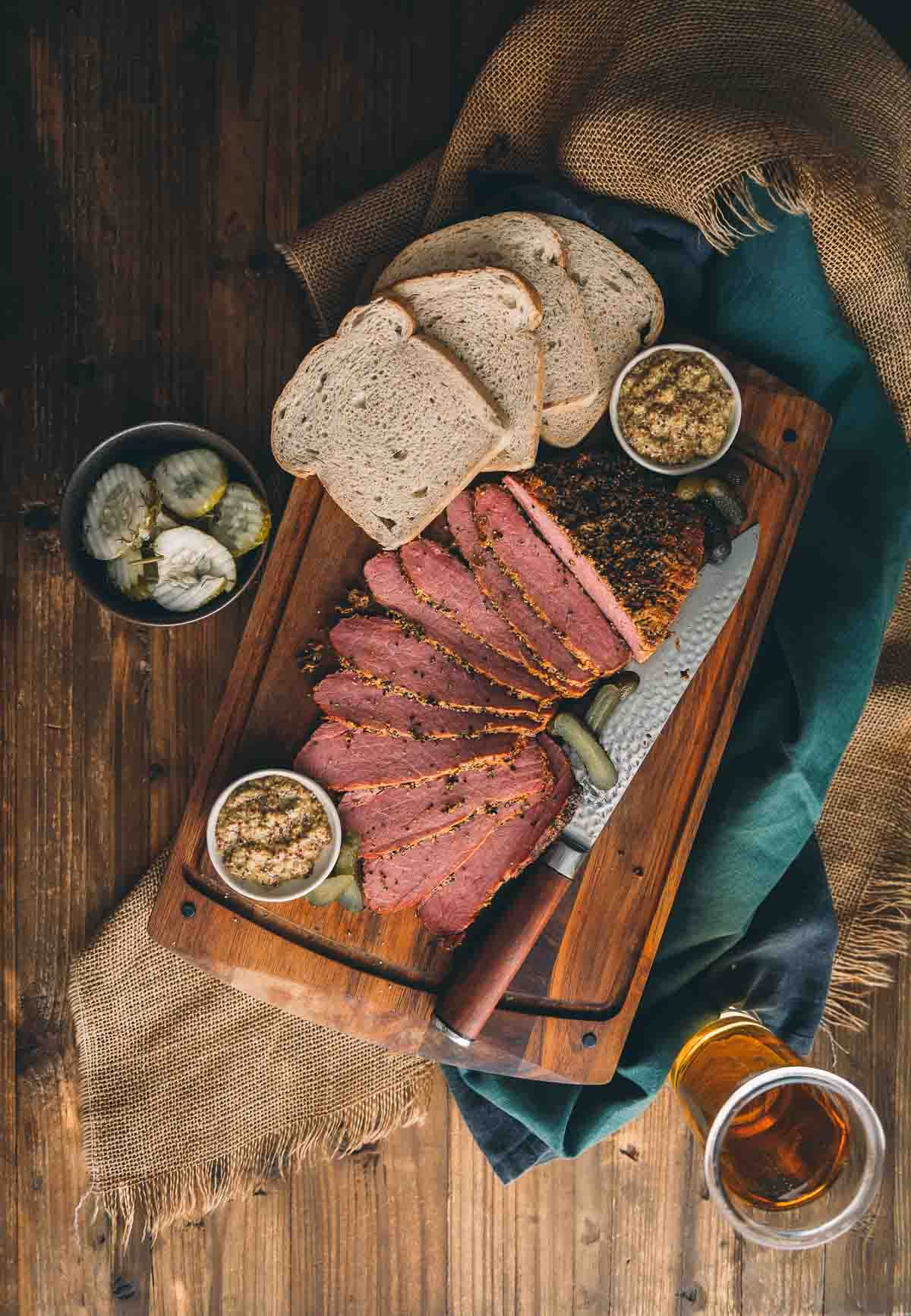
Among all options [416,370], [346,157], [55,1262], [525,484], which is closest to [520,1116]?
[55,1262]

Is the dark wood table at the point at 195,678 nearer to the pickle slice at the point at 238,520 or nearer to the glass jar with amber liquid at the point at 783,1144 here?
the pickle slice at the point at 238,520

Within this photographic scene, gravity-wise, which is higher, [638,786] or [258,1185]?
[638,786]

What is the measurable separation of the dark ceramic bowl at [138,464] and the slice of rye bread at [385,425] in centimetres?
16

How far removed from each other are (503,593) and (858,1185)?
1.66m

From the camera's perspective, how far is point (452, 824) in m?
2.59

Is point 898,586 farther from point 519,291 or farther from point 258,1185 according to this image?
point 258,1185

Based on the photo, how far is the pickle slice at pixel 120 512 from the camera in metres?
2.48

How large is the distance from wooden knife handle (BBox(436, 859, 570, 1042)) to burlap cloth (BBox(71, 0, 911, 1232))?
459mm

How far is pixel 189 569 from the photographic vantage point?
253cm

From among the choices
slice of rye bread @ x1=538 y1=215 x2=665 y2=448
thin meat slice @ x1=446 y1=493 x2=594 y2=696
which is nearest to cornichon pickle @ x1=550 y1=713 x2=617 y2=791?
thin meat slice @ x1=446 y1=493 x2=594 y2=696

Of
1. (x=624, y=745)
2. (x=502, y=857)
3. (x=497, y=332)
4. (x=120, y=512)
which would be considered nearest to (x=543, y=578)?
(x=624, y=745)

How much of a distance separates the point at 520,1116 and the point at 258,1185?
0.86 meters

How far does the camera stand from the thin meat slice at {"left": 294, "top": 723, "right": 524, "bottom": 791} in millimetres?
2572

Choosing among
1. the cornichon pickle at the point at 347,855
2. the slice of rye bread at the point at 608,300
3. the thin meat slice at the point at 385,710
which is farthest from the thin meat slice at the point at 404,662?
the slice of rye bread at the point at 608,300
